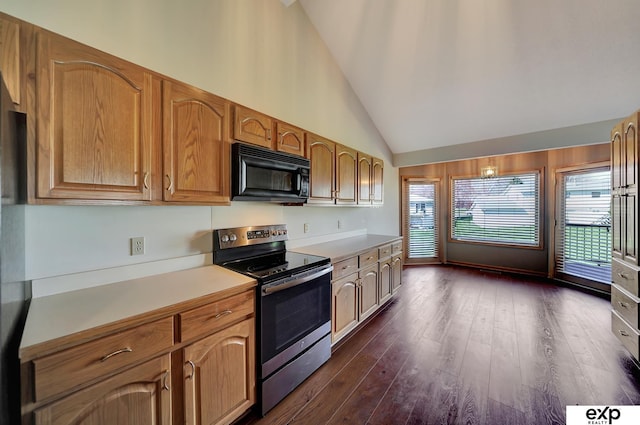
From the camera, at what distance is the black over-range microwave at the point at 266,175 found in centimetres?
179

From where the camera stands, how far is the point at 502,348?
7.85 ft

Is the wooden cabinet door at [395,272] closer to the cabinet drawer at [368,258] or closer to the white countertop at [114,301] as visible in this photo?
the cabinet drawer at [368,258]

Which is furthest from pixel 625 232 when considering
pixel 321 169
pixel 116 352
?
A: pixel 116 352

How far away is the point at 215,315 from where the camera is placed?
1.37m

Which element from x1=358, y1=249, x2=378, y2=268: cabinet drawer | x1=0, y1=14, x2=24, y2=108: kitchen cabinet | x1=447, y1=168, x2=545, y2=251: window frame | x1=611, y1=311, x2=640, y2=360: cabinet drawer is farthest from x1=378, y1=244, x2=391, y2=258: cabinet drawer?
x1=447, y1=168, x2=545, y2=251: window frame

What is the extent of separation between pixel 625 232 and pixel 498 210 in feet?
10.6

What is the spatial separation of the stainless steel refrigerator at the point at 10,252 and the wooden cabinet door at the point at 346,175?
7.73 feet

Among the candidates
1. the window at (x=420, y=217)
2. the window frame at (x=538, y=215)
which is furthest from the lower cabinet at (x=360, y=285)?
the window frame at (x=538, y=215)

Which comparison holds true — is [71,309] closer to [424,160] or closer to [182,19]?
[182,19]

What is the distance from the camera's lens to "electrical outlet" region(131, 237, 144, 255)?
159 centimetres

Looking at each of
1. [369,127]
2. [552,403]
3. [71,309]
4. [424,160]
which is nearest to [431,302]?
[552,403]

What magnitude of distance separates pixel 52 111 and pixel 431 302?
13.7ft

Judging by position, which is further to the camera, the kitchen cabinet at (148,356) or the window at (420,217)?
the window at (420,217)

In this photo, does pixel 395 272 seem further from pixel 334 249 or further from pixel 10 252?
pixel 10 252
